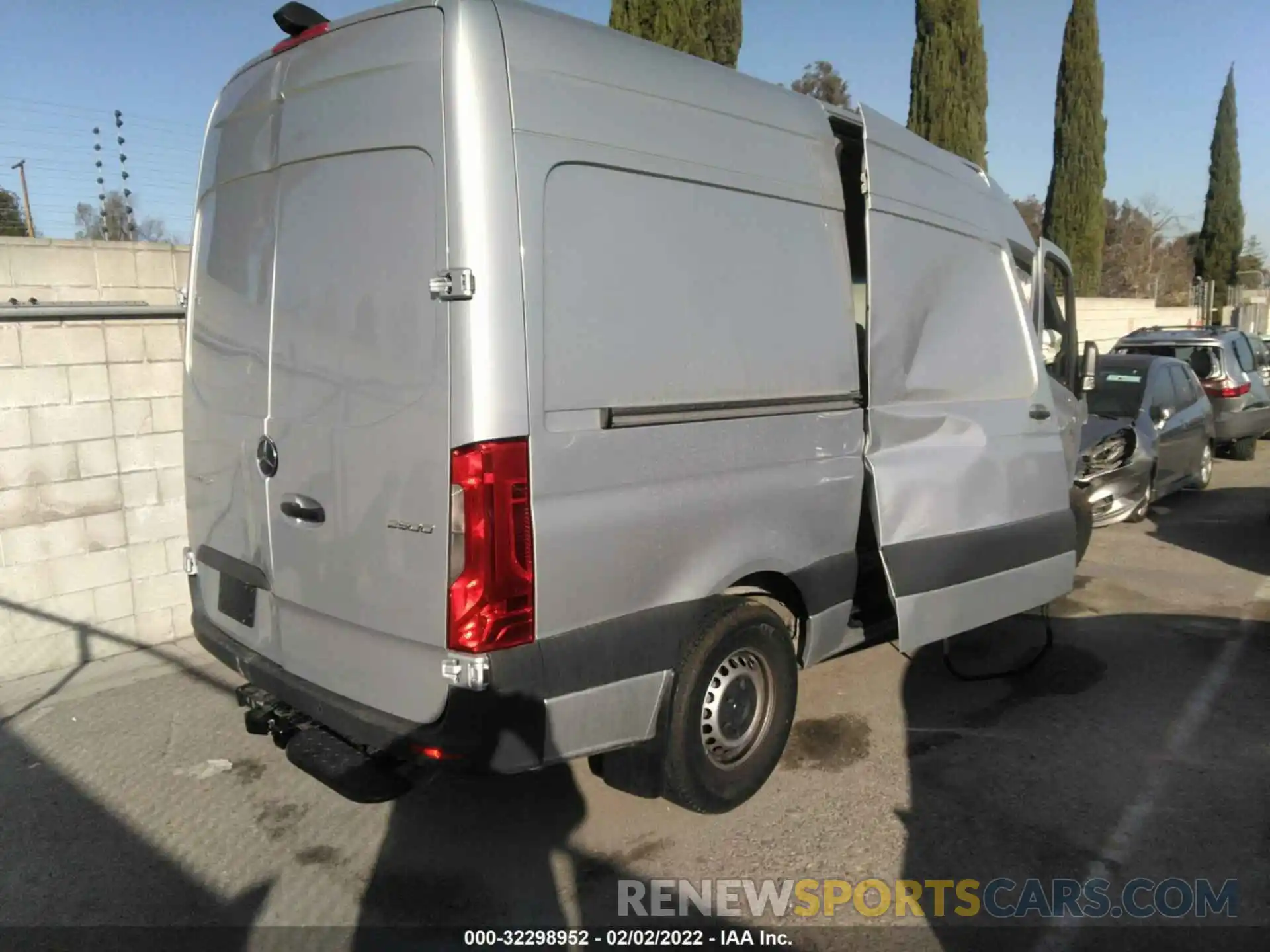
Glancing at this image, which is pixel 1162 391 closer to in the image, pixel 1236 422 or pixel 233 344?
pixel 1236 422

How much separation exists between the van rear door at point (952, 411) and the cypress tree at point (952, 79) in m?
14.3

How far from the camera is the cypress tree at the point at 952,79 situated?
18.0m

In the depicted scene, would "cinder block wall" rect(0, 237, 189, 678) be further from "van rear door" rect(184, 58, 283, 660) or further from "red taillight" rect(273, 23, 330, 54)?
"red taillight" rect(273, 23, 330, 54)

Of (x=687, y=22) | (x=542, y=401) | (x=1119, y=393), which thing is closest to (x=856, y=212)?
(x=542, y=401)

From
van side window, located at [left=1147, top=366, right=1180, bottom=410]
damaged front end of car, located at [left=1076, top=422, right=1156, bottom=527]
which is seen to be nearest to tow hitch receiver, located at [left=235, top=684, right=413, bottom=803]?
damaged front end of car, located at [left=1076, top=422, right=1156, bottom=527]

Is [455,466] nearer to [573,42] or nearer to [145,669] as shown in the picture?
[573,42]

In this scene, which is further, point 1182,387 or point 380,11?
point 1182,387

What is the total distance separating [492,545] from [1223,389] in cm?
1211

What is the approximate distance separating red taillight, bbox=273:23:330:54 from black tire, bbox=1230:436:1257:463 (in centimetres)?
1318

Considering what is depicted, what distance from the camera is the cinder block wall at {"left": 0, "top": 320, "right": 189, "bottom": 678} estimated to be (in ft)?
16.5

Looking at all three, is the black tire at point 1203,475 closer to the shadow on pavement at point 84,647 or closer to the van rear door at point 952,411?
the van rear door at point 952,411

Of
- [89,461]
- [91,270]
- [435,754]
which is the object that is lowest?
[435,754]

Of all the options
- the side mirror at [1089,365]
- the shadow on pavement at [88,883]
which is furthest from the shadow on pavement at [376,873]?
the side mirror at [1089,365]

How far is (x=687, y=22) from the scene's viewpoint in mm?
10750
